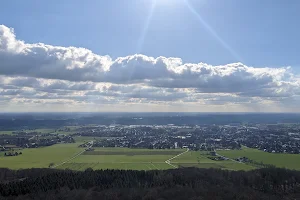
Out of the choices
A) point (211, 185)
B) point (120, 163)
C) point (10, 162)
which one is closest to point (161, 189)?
point (211, 185)

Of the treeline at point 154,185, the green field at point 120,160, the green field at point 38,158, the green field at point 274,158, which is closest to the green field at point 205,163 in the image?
the green field at point 120,160

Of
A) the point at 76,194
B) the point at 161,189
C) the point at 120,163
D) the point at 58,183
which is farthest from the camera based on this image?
the point at 120,163

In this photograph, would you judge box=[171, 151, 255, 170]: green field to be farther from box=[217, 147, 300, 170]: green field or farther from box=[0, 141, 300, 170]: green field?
box=[217, 147, 300, 170]: green field

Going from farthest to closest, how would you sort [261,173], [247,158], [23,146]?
[23,146], [247,158], [261,173]

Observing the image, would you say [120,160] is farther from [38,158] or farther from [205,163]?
[38,158]

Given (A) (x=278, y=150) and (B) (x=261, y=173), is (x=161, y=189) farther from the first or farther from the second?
(A) (x=278, y=150)

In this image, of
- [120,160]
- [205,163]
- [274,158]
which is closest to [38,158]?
[120,160]

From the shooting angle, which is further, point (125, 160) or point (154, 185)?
point (125, 160)

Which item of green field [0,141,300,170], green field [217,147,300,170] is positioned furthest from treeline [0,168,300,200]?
green field [217,147,300,170]

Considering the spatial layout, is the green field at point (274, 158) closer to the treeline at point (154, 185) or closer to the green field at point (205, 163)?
the green field at point (205, 163)
